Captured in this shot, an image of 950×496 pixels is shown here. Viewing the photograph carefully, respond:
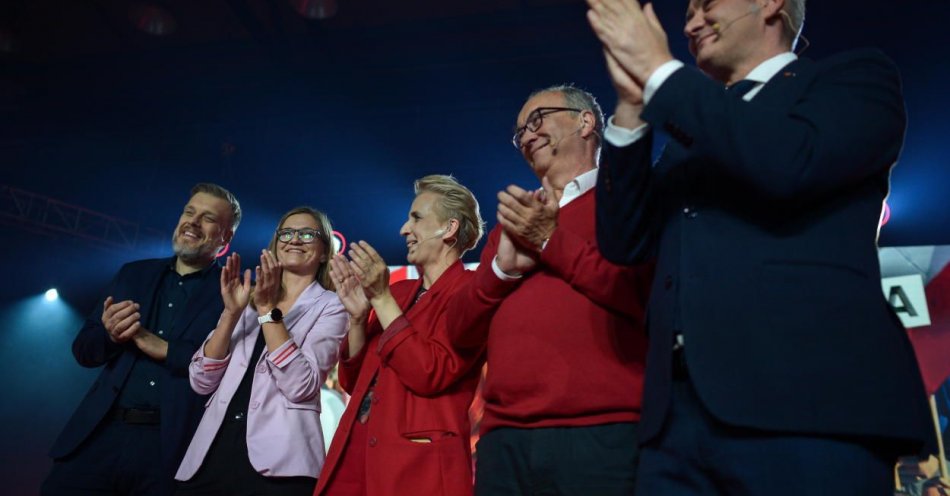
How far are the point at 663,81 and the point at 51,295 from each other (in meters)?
9.24

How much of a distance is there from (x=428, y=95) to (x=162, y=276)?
388 centimetres

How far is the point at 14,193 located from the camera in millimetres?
7609

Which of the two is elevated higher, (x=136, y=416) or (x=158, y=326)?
(x=158, y=326)

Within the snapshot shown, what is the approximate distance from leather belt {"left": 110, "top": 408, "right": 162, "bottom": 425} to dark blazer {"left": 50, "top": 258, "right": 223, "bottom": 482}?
38mm

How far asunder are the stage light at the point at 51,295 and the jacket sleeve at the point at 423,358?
8.04 meters

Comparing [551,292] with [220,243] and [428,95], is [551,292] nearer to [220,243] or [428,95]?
[220,243]

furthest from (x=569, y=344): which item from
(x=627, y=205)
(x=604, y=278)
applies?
(x=627, y=205)

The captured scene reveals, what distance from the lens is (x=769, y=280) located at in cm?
108

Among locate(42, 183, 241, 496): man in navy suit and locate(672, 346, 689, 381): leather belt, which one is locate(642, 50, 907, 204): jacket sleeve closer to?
locate(672, 346, 689, 381): leather belt

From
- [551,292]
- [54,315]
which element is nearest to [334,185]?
[54,315]

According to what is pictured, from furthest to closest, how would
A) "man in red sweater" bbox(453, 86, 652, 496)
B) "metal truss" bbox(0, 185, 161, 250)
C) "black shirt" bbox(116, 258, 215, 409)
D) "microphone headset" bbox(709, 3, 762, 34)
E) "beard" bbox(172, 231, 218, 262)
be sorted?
"metal truss" bbox(0, 185, 161, 250) → "beard" bbox(172, 231, 218, 262) → "black shirt" bbox(116, 258, 215, 409) → "man in red sweater" bbox(453, 86, 652, 496) → "microphone headset" bbox(709, 3, 762, 34)

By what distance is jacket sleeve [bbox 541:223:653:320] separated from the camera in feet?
5.16

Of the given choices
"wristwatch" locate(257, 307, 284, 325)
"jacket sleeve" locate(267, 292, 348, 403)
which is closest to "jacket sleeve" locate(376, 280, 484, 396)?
"jacket sleeve" locate(267, 292, 348, 403)

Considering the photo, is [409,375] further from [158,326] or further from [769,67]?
[158,326]
